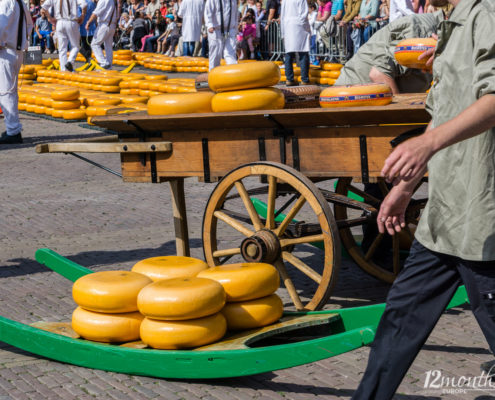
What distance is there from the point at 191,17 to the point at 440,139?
1958cm

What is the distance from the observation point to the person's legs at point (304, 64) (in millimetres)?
17609

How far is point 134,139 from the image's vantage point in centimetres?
535

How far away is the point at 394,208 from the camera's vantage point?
293cm

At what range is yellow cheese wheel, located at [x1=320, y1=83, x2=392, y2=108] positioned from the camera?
4.76 m

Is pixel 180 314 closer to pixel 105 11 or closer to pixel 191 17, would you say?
pixel 105 11

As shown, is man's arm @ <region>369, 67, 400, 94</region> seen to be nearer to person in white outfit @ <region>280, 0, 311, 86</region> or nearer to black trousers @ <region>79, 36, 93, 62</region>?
person in white outfit @ <region>280, 0, 311, 86</region>

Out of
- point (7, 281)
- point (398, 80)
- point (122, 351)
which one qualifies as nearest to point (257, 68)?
point (398, 80)

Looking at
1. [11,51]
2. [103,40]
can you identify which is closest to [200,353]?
[11,51]

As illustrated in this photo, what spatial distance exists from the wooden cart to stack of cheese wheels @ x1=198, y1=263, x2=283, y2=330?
1.24 feet

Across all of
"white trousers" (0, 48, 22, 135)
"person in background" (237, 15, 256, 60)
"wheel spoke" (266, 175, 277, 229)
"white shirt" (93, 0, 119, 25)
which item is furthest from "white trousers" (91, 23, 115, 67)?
"wheel spoke" (266, 175, 277, 229)

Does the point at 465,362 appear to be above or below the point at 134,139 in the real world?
below

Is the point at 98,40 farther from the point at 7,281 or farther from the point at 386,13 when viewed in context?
the point at 7,281

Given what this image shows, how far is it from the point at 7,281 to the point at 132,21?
24368 millimetres

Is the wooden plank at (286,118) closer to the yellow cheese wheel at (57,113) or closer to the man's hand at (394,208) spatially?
the man's hand at (394,208)
